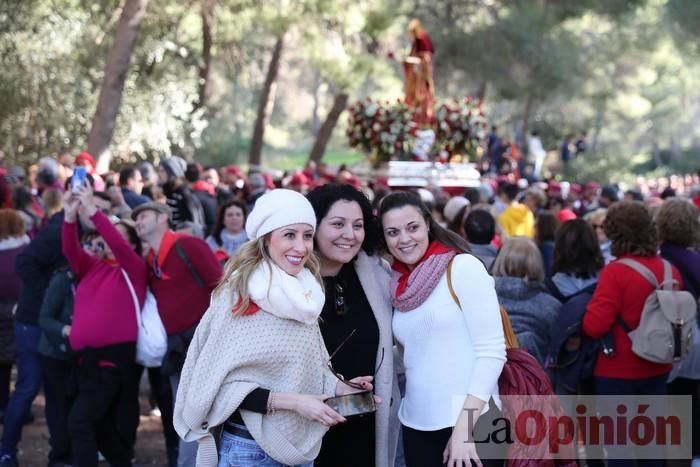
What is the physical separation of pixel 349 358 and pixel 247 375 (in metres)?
0.59

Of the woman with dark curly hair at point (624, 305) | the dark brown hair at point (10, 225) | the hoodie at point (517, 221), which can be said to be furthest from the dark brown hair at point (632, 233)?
the dark brown hair at point (10, 225)

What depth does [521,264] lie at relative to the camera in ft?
18.3

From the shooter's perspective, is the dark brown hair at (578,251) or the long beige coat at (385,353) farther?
the dark brown hair at (578,251)

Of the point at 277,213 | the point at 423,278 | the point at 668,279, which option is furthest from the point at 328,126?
the point at 277,213

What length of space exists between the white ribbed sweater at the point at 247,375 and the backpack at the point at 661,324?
2.38 metres

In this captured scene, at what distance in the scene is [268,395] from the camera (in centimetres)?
337

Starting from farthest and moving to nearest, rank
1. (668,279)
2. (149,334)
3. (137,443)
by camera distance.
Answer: (137,443), (149,334), (668,279)

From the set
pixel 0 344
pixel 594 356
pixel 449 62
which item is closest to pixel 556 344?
pixel 594 356

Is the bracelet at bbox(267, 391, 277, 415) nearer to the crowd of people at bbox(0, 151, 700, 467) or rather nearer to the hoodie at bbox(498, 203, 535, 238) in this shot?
the crowd of people at bbox(0, 151, 700, 467)

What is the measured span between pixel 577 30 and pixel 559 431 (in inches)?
1593

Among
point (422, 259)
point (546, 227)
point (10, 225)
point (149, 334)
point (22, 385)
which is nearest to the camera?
point (422, 259)

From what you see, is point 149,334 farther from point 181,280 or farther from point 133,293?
point 181,280

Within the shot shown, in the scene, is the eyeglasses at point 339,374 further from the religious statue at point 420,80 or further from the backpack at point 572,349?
the religious statue at point 420,80

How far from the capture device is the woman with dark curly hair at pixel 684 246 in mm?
5895
